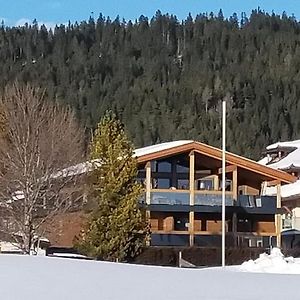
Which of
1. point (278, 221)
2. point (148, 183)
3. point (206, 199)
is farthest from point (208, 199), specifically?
point (278, 221)

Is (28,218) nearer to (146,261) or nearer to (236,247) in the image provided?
(146,261)

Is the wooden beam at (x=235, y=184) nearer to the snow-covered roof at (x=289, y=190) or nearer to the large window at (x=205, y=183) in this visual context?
the large window at (x=205, y=183)

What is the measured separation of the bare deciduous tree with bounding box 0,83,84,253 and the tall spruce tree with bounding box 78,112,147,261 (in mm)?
1208

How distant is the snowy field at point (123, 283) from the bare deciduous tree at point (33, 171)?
1538 cm

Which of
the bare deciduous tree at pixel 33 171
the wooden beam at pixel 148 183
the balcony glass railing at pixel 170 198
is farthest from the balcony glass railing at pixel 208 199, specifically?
the bare deciduous tree at pixel 33 171

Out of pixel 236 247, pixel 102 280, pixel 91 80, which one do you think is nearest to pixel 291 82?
pixel 91 80

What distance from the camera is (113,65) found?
150125 mm

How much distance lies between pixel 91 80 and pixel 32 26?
45931mm

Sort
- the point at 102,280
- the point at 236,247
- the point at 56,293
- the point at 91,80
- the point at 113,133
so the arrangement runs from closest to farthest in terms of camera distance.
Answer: the point at 56,293, the point at 102,280, the point at 113,133, the point at 236,247, the point at 91,80

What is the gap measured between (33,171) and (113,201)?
345 cm

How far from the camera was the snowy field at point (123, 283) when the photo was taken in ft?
41.1

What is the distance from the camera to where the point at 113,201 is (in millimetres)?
33906

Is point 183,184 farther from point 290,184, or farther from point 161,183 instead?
point 290,184

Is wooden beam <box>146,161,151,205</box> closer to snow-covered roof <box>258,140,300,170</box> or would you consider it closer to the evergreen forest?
snow-covered roof <box>258,140,300,170</box>
